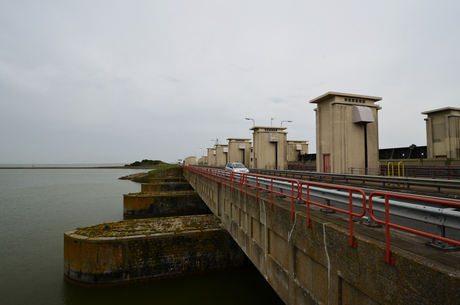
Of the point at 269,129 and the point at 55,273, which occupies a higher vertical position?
the point at 269,129

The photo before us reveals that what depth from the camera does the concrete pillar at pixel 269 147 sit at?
107 feet

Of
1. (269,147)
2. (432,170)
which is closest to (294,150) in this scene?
(269,147)

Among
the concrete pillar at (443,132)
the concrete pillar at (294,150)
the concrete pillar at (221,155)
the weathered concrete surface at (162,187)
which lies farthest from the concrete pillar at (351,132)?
the concrete pillar at (221,155)

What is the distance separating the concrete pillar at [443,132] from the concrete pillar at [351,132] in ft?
29.7

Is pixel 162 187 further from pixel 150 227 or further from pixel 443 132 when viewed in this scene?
pixel 443 132

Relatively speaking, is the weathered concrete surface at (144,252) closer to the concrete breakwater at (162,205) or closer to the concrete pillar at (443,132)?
the concrete breakwater at (162,205)

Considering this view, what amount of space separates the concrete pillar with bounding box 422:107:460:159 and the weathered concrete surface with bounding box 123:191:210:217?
78.7 ft

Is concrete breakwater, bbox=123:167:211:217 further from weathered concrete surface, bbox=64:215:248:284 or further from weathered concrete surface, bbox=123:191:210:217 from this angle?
weathered concrete surface, bbox=64:215:248:284

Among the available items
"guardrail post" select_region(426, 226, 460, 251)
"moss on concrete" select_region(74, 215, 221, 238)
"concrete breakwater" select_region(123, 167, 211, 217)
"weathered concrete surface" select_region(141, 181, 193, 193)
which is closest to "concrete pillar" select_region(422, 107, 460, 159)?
"moss on concrete" select_region(74, 215, 221, 238)

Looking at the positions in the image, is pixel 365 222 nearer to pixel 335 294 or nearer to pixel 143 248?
pixel 335 294

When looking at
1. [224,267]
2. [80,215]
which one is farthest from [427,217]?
[80,215]

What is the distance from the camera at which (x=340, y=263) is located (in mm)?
3783

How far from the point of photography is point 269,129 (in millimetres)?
33156

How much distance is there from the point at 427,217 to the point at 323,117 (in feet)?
55.0
